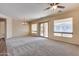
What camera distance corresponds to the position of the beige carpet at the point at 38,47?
7.94 feet

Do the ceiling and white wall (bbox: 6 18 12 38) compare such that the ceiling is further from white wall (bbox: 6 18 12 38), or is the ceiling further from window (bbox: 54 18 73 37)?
window (bbox: 54 18 73 37)

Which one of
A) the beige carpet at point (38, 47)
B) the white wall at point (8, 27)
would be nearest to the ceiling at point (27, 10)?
the white wall at point (8, 27)

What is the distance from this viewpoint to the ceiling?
223 centimetres

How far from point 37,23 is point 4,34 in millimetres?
896

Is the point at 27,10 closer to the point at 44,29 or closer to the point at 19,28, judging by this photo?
the point at 19,28

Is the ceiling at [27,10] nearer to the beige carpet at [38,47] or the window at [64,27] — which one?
the window at [64,27]

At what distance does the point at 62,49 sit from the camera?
2578mm

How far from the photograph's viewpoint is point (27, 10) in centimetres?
245

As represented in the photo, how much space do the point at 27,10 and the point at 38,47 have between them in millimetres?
970

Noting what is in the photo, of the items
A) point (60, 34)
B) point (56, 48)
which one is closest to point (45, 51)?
point (56, 48)

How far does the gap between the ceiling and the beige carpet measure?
624 millimetres

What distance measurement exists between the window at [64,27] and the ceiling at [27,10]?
0.27 metres

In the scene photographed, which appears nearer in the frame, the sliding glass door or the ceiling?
the ceiling

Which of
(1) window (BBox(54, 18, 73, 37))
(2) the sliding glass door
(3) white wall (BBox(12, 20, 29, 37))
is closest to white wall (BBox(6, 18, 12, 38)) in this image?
(3) white wall (BBox(12, 20, 29, 37))
